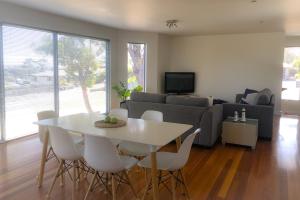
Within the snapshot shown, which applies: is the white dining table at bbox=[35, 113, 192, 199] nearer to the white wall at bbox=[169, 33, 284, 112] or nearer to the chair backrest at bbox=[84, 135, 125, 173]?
the chair backrest at bbox=[84, 135, 125, 173]

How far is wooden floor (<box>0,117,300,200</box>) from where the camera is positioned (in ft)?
9.09

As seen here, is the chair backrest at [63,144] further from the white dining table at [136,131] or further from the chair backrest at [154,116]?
the chair backrest at [154,116]

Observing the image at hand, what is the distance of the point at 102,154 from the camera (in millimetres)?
2215

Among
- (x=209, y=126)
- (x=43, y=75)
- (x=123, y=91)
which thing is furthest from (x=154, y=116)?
(x=123, y=91)

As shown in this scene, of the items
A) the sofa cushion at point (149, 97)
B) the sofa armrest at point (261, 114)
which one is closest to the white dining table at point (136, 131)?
the sofa cushion at point (149, 97)

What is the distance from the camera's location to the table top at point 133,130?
7.61 feet

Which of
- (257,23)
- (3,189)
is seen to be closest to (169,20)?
(257,23)

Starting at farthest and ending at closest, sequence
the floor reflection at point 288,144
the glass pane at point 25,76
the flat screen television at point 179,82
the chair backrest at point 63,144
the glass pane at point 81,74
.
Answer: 1. the flat screen television at point 179,82
2. the glass pane at point 81,74
3. the glass pane at point 25,76
4. the floor reflection at point 288,144
5. the chair backrest at point 63,144

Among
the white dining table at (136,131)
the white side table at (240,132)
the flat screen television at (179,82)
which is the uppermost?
the flat screen television at (179,82)

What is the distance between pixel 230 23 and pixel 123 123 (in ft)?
14.2

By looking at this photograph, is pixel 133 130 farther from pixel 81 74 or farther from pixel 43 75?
pixel 81 74

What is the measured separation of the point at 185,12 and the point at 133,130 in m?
3.17

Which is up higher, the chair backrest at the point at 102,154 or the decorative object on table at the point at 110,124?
the decorative object on table at the point at 110,124

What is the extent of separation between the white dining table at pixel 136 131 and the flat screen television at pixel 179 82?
5.12m
